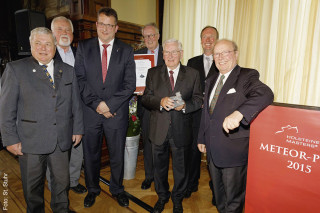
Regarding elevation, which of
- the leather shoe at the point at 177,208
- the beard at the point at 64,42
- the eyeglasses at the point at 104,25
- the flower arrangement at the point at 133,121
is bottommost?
the leather shoe at the point at 177,208

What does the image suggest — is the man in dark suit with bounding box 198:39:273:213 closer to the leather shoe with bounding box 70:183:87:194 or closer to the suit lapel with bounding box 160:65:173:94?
the suit lapel with bounding box 160:65:173:94

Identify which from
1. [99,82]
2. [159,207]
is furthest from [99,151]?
[159,207]

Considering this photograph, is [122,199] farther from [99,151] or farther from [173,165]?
[173,165]

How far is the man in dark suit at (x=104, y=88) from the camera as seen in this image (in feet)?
7.15

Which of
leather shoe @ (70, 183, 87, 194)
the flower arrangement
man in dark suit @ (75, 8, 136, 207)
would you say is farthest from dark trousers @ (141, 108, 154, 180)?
leather shoe @ (70, 183, 87, 194)

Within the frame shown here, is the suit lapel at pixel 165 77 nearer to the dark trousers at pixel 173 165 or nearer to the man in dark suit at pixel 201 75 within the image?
the dark trousers at pixel 173 165

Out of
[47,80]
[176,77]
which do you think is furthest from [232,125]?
[47,80]

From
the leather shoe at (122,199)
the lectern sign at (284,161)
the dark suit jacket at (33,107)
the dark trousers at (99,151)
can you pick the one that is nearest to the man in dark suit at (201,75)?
the leather shoe at (122,199)

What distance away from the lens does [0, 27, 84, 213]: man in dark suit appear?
168cm

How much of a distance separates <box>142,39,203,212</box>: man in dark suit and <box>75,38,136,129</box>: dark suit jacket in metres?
0.32

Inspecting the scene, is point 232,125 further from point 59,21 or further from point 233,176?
point 59,21

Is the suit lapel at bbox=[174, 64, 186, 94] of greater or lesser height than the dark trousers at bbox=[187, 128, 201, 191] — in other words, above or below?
above

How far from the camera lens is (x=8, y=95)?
1646 millimetres

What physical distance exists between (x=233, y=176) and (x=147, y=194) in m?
1.34
